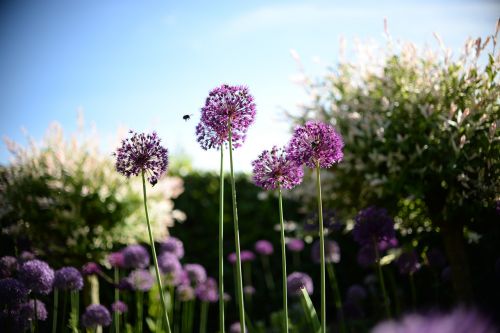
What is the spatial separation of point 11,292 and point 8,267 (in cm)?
61

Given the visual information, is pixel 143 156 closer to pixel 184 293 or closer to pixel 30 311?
pixel 30 311

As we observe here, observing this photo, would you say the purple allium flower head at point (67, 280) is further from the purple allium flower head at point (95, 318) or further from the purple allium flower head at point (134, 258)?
the purple allium flower head at point (134, 258)

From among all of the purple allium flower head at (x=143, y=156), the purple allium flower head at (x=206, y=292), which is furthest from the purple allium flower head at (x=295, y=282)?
the purple allium flower head at (x=143, y=156)

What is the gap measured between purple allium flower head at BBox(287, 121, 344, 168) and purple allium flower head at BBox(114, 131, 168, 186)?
599 millimetres

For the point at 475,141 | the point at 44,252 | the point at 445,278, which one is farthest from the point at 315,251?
the point at 44,252

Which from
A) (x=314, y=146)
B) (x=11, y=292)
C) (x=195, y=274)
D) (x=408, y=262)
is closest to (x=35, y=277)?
(x=11, y=292)

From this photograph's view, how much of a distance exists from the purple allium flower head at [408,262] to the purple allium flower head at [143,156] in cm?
244

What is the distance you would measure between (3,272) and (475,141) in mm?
3558

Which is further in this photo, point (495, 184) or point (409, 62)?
point (409, 62)

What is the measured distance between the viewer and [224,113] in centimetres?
206

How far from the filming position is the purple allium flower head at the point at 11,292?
2494 millimetres

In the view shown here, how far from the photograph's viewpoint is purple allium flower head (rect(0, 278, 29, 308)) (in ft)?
8.18

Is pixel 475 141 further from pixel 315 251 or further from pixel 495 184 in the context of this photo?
pixel 315 251

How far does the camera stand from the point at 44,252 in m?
4.13
